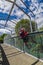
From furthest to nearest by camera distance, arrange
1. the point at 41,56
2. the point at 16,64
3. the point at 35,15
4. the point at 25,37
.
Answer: the point at 35,15, the point at 25,37, the point at 41,56, the point at 16,64

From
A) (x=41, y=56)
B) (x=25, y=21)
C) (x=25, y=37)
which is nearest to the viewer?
(x=41, y=56)

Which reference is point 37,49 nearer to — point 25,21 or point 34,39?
point 34,39

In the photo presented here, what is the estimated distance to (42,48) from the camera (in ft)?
40.9

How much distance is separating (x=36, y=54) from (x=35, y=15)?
9.68 metres

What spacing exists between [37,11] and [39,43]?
28.6ft

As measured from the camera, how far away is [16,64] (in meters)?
11.8

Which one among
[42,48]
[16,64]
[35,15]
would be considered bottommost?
[16,64]

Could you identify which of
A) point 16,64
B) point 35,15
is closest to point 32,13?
point 35,15

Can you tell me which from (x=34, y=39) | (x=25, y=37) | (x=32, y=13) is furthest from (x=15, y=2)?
(x=34, y=39)

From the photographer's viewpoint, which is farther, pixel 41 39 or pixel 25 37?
pixel 25 37

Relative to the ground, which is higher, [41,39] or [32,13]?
[32,13]

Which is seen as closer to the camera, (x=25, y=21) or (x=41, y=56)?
(x=41, y=56)

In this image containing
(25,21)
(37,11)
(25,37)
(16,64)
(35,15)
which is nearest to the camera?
(16,64)

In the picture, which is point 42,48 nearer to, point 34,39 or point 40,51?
point 40,51
